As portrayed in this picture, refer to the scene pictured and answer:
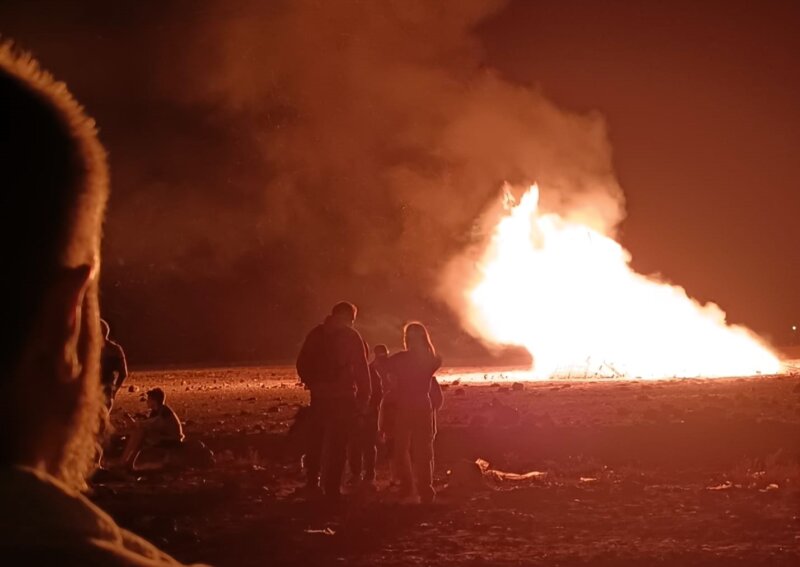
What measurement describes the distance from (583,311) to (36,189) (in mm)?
38768

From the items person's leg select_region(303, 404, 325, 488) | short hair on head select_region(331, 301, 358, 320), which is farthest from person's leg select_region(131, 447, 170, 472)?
short hair on head select_region(331, 301, 358, 320)

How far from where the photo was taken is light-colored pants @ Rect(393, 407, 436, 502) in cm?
911

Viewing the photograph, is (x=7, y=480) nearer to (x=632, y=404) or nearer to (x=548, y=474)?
(x=548, y=474)

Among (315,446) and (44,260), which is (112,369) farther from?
(44,260)

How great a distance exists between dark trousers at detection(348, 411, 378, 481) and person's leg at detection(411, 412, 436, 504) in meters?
0.88

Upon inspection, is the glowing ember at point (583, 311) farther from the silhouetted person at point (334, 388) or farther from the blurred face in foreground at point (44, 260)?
the blurred face in foreground at point (44, 260)

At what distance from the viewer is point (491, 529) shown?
7.81 metres

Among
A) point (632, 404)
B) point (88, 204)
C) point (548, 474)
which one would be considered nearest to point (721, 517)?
point (548, 474)

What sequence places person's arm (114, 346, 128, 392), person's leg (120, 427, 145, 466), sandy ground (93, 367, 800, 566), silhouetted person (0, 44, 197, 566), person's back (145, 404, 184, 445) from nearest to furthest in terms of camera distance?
silhouetted person (0, 44, 197, 566), sandy ground (93, 367, 800, 566), person's arm (114, 346, 128, 392), person's leg (120, 427, 145, 466), person's back (145, 404, 184, 445)

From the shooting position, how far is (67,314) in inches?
51.7

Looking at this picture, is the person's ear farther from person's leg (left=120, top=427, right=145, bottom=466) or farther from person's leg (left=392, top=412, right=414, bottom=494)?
person's leg (left=120, top=427, right=145, bottom=466)

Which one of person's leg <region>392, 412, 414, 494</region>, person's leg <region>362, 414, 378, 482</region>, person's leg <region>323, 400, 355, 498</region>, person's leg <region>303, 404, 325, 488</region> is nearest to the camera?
person's leg <region>323, 400, 355, 498</region>

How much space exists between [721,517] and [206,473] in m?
6.25

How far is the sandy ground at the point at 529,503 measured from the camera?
7000mm
